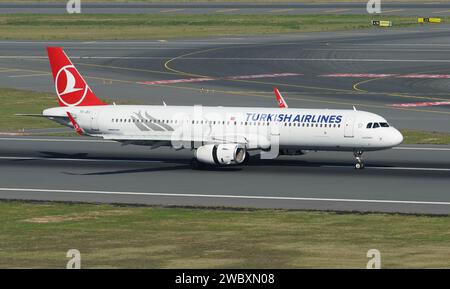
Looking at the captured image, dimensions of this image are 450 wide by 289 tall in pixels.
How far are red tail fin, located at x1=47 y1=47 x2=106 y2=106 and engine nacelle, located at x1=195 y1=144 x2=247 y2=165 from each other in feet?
31.1

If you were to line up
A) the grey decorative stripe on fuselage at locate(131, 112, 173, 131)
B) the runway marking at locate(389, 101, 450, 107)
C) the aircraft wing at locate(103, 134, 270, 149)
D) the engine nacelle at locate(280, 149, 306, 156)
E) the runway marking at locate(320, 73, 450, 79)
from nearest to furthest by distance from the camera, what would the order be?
the aircraft wing at locate(103, 134, 270, 149), the engine nacelle at locate(280, 149, 306, 156), the grey decorative stripe on fuselage at locate(131, 112, 173, 131), the runway marking at locate(389, 101, 450, 107), the runway marking at locate(320, 73, 450, 79)

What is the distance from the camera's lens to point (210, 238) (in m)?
52.3

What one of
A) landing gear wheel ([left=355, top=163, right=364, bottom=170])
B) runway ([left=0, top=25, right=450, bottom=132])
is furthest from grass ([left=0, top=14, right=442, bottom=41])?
landing gear wheel ([left=355, top=163, right=364, bottom=170])

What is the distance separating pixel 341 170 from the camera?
74.6 metres

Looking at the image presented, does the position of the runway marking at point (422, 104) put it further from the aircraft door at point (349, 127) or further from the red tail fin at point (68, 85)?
the red tail fin at point (68, 85)

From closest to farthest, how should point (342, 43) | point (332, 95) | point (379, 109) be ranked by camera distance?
point (379, 109), point (332, 95), point (342, 43)

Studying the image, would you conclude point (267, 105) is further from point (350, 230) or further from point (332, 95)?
point (350, 230)

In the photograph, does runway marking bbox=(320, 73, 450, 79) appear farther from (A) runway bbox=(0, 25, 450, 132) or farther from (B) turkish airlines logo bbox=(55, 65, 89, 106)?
(B) turkish airlines logo bbox=(55, 65, 89, 106)

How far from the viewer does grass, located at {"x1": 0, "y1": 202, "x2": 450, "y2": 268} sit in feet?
152

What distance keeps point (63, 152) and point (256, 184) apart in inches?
781

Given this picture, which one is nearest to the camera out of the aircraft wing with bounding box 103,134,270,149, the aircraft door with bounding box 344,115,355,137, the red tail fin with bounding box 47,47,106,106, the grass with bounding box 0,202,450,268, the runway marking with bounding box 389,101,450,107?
the grass with bounding box 0,202,450,268

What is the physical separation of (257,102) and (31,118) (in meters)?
21.4
